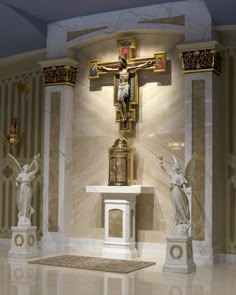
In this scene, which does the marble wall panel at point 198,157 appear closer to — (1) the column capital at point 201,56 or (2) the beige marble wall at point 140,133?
(1) the column capital at point 201,56

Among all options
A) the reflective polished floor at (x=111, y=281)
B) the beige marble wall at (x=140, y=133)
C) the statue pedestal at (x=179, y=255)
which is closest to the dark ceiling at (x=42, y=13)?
the beige marble wall at (x=140, y=133)

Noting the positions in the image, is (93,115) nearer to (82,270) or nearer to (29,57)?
(29,57)

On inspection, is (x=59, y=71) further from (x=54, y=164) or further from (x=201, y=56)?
(x=201, y=56)

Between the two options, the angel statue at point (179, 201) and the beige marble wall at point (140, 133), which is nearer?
the angel statue at point (179, 201)

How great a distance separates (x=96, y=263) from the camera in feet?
25.4

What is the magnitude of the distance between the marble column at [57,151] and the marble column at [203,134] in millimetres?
2174

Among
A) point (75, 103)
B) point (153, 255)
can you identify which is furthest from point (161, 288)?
point (75, 103)

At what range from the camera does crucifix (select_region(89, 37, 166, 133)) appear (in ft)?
29.3

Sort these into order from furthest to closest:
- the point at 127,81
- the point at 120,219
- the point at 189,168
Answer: the point at 127,81 < the point at 120,219 < the point at 189,168

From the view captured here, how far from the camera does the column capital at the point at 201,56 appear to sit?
8203 millimetres

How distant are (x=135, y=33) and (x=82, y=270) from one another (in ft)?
13.3

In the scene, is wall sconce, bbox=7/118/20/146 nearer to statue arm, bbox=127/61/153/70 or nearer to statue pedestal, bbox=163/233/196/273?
statue arm, bbox=127/61/153/70

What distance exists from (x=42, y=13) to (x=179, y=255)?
454 cm

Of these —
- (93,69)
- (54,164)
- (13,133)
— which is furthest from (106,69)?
(13,133)
